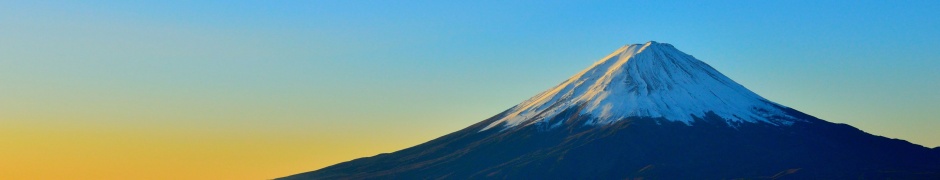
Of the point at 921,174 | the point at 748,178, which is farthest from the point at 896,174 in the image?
the point at 748,178

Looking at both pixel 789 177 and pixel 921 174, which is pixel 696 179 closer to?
pixel 789 177

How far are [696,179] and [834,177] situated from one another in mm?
14164

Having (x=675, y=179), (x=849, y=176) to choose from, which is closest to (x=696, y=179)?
(x=675, y=179)

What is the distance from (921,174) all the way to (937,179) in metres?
3.95

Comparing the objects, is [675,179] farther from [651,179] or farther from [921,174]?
[921,174]

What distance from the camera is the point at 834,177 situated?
199m

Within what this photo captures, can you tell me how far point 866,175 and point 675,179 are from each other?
64.4 ft

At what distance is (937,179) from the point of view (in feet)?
639

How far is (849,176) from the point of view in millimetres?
199875

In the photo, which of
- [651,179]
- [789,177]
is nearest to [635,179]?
[651,179]

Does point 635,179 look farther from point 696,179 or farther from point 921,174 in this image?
point 921,174

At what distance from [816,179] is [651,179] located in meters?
16.8

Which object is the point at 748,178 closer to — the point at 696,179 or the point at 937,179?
the point at 696,179

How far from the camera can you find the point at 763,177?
7844 inches
